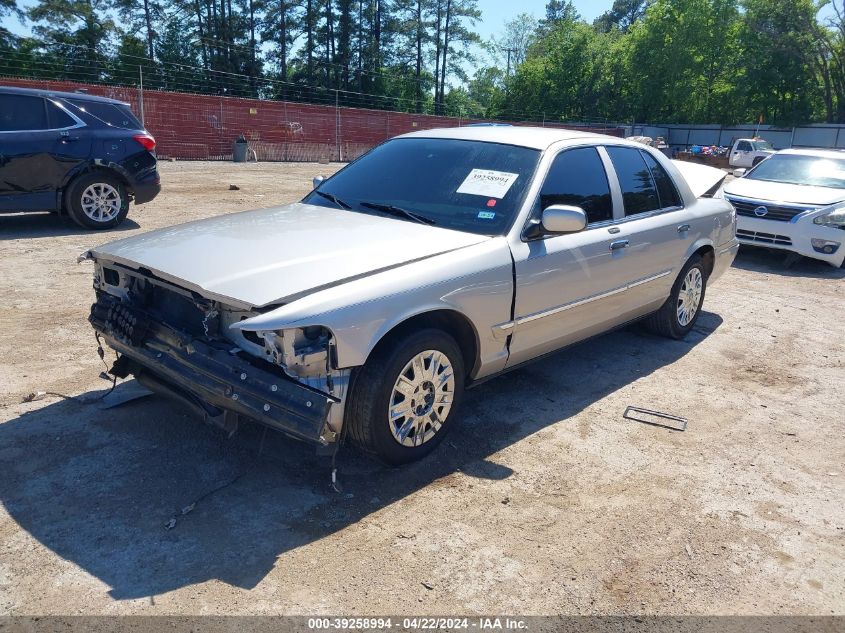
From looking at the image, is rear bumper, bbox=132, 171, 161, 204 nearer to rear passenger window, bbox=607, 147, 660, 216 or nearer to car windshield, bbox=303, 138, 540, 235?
car windshield, bbox=303, 138, 540, 235

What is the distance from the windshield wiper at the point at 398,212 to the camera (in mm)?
3943

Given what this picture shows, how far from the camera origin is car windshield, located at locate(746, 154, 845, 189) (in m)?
9.88

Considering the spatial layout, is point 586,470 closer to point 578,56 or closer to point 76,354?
point 76,354

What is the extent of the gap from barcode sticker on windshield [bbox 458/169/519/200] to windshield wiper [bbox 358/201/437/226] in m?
0.33

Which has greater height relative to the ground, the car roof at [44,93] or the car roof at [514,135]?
the car roof at [44,93]

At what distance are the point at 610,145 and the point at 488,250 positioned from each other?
1.81m

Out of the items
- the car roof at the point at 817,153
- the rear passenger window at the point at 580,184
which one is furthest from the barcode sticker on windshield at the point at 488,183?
the car roof at the point at 817,153

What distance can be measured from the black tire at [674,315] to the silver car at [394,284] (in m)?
0.55

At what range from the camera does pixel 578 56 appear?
5594cm

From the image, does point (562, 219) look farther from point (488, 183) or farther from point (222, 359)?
point (222, 359)

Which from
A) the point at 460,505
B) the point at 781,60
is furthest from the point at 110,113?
the point at 781,60

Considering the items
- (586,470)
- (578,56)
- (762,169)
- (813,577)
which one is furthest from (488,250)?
(578,56)

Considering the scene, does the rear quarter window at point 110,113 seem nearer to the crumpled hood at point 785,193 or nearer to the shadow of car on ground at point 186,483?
the shadow of car on ground at point 186,483

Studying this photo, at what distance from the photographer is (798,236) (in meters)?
9.02
